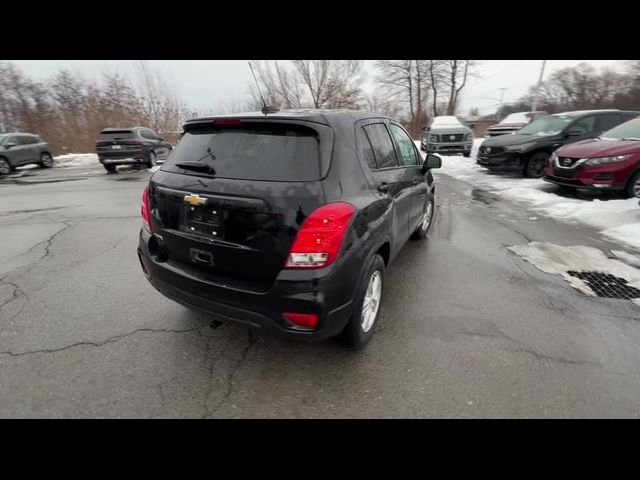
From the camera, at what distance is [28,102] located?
21.1 metres

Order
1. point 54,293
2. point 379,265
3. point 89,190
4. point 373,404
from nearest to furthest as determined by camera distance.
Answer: point 373,404
point 379,265
point 54,293
point 89,190

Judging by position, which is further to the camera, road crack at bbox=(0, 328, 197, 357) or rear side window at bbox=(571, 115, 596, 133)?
rear side window at bbox=(571, 115, 596, 133)

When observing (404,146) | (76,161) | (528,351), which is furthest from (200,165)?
(76,161)

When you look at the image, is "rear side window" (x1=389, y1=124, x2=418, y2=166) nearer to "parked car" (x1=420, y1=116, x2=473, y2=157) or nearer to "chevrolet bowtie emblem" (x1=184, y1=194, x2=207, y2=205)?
"chevrolet bowtie emblem" (x1=184, y1=194, x2=207, y2=205)

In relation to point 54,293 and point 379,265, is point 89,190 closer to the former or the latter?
point 54,293

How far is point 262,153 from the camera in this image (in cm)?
220

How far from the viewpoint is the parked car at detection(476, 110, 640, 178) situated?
9.30m

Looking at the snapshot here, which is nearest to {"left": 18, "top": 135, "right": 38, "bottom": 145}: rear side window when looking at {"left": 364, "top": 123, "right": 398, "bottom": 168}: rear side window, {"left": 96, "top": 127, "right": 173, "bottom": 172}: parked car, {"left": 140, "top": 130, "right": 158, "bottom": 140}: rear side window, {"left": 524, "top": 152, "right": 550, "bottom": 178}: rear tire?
{"left": 96, "top": 127, "right": 173, "bottom": 172}: parked car

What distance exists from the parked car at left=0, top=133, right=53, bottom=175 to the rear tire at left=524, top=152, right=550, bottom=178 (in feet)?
65.7

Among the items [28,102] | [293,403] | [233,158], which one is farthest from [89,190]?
[28,102]

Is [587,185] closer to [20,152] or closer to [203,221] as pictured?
[203,221]

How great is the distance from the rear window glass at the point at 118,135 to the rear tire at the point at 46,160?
500 cm

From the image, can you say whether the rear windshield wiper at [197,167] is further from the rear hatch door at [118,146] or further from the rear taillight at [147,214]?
the rear hatch door at [118,146]
